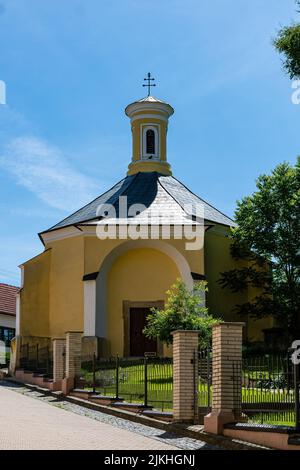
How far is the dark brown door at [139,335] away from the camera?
30.6 metres

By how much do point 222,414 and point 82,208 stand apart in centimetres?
2300

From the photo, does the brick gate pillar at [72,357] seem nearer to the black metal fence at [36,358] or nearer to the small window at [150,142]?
the black metal fence at [36,358]

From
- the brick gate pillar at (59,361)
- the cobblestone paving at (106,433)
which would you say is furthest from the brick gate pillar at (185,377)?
the brick gate pillar at (59,361)

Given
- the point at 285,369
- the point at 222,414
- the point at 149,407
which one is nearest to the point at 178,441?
the point at 222,414

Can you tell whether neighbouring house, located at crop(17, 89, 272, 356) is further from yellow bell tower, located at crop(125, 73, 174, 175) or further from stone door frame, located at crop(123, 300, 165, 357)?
yellow bell tower, located at crop(125, 73, 174, 175)

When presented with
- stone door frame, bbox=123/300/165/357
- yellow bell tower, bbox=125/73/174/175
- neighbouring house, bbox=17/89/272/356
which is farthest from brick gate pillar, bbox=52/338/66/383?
yellow bell tower, bbox=125/73/174/175

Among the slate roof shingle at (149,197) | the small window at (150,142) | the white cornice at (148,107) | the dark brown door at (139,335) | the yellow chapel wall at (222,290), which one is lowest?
the dark brown door at (139,335)

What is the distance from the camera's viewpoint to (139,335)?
30922 mm

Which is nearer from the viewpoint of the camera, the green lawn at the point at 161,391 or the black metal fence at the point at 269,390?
the black metal fence at the point at 269,390

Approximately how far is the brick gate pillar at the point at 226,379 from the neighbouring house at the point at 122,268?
16870mm

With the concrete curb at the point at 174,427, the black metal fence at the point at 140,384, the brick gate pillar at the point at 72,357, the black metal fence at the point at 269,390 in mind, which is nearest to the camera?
the concrete curb at the point at 174,427

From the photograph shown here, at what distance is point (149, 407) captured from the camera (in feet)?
53.6

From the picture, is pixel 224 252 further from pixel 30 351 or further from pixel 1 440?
pixel 1 440
